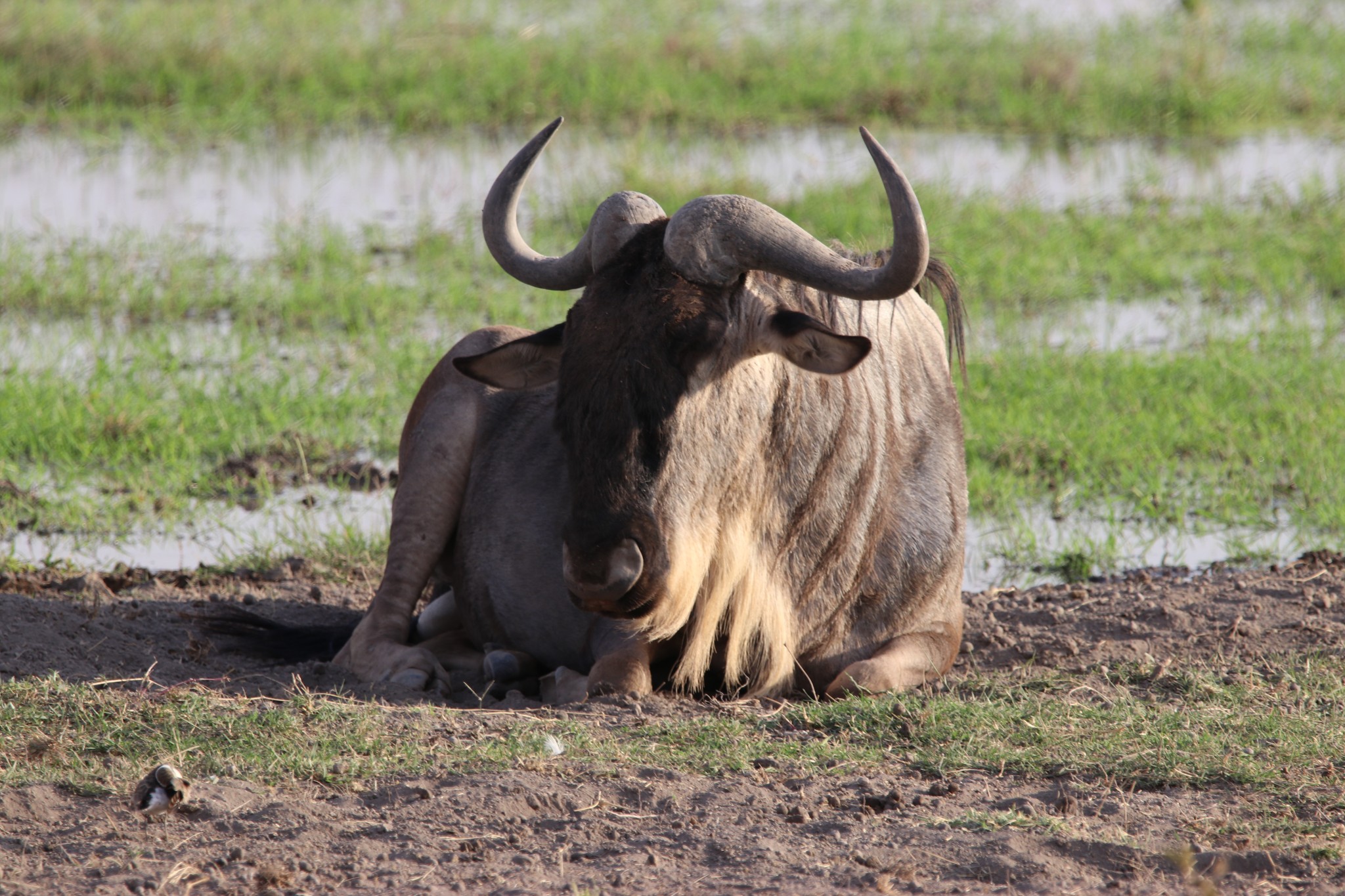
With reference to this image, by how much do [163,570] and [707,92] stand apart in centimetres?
964

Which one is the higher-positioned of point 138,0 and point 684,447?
point 138,0

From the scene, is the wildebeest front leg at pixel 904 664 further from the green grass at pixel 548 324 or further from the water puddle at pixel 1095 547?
the green grass at pixel 548 324

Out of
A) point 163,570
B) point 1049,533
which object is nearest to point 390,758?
A: point 163,570

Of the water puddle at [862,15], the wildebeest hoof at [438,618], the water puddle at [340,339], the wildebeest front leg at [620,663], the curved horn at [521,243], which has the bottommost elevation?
the wildebeest hoof at [438,618]

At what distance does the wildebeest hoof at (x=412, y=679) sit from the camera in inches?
197

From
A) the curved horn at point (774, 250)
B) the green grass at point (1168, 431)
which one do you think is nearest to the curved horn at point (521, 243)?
the curved horn at point (774, 250)

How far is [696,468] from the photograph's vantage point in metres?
4.34

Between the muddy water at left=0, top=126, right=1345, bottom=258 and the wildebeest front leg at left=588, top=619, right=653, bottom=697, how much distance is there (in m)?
6.26

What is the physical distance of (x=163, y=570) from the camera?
244 inches

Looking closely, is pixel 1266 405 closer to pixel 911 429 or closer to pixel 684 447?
pixel 911 429

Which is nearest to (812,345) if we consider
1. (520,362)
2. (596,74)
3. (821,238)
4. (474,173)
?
(520,362)

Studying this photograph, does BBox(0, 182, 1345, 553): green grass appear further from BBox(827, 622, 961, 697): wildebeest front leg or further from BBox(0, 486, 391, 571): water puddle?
BBox(827, 622, 961, 697): wildebeest front leg

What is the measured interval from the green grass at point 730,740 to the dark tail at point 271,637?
713 mm

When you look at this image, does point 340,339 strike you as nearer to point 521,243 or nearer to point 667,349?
point 521,243
